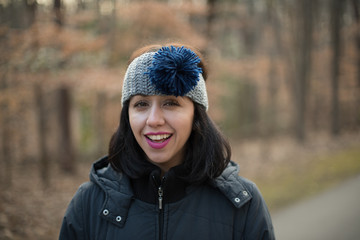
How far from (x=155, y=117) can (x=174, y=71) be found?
0.29 m

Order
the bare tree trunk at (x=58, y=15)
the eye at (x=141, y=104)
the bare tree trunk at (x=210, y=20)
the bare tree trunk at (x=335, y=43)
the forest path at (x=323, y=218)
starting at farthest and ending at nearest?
the bare tree trunk at (x=335, y=43), the bare tree trunk at (x=210, y=20), the bare tree trunk at (x=58, y=15), the forest path at (x=323, y=218), the eye at (x=141, y=104)

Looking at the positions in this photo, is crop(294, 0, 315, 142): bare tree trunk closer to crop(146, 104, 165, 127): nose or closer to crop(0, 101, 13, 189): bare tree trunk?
crop(0, 101, 13, 189): bare tree trunk

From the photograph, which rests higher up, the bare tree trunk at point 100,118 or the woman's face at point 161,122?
the woman's face at point 161,122

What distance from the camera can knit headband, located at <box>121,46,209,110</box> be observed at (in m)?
1.59

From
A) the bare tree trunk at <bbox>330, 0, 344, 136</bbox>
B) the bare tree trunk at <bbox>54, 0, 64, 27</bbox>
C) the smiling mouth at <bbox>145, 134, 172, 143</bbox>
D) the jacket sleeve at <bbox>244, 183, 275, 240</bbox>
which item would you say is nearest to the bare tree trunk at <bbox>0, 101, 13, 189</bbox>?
the bare tree trunk at <bbox>54, 0, 64, 27</bbox>

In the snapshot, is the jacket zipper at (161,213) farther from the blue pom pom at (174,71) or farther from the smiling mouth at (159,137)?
the blue pom pom at (174,71)

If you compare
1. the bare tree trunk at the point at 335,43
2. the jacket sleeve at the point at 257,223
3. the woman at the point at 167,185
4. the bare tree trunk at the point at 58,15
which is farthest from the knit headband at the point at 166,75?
the bare tree trunk at the point at 335,43

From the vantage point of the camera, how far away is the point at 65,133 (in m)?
8.68

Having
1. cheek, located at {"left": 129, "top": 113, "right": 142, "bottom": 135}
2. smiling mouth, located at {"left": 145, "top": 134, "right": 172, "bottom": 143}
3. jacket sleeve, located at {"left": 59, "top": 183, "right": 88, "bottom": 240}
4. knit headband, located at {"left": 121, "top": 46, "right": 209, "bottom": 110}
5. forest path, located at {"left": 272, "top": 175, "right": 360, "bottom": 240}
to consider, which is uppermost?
knit headband, located at {"left": 121, "top": 46, "right": 209, "bottom": 110}

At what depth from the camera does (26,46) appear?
16.9ft

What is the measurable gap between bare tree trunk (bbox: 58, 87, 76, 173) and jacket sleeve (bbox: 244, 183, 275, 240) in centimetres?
792

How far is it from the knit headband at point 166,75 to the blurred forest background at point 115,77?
504 mm

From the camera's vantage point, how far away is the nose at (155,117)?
161 cm

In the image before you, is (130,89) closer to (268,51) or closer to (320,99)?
(268,51)
